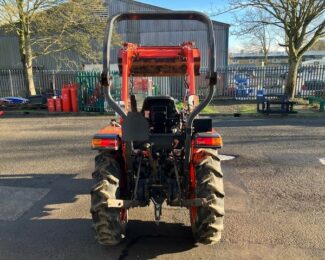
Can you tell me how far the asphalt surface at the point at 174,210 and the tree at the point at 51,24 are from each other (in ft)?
31.5

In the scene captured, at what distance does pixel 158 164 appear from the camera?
3.74 metres

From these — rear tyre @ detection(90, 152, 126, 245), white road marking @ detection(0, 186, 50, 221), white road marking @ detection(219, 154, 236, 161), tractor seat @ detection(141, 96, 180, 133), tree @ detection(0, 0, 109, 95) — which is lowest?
white road marking @ detection(0, 186, 50, 221)

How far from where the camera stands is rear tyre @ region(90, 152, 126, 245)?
3361mm

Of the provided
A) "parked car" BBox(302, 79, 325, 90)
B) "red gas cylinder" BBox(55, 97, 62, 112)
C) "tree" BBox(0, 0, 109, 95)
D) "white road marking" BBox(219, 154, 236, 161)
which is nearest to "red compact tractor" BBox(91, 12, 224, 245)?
"white road marking" BBox(219, 154, 236, 161)

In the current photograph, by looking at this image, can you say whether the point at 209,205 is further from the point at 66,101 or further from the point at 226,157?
the point at 66,101

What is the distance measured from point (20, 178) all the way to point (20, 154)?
1881 millimetres

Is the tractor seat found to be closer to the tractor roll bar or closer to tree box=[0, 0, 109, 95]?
the tractor roll bar

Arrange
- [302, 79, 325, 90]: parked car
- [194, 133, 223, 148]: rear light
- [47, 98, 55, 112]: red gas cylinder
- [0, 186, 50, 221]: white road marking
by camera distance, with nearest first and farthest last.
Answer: [194, 133, 223, 148]: rear light, [0, 186, 50, 221]: white road marking, [47, 98, 55, 112]: red gas cylinder, [302, 79, 325, 90]: parked car

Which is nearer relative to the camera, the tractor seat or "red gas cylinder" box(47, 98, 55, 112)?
the tractor seat

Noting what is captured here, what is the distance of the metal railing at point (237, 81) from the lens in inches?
738

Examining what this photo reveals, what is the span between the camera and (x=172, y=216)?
438 centimetres

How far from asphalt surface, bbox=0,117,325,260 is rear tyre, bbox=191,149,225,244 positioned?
234 mm

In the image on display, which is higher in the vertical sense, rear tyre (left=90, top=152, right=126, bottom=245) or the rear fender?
the rear fender

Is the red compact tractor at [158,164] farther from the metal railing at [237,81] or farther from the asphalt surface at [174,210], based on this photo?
the metal railing at [237,81]
